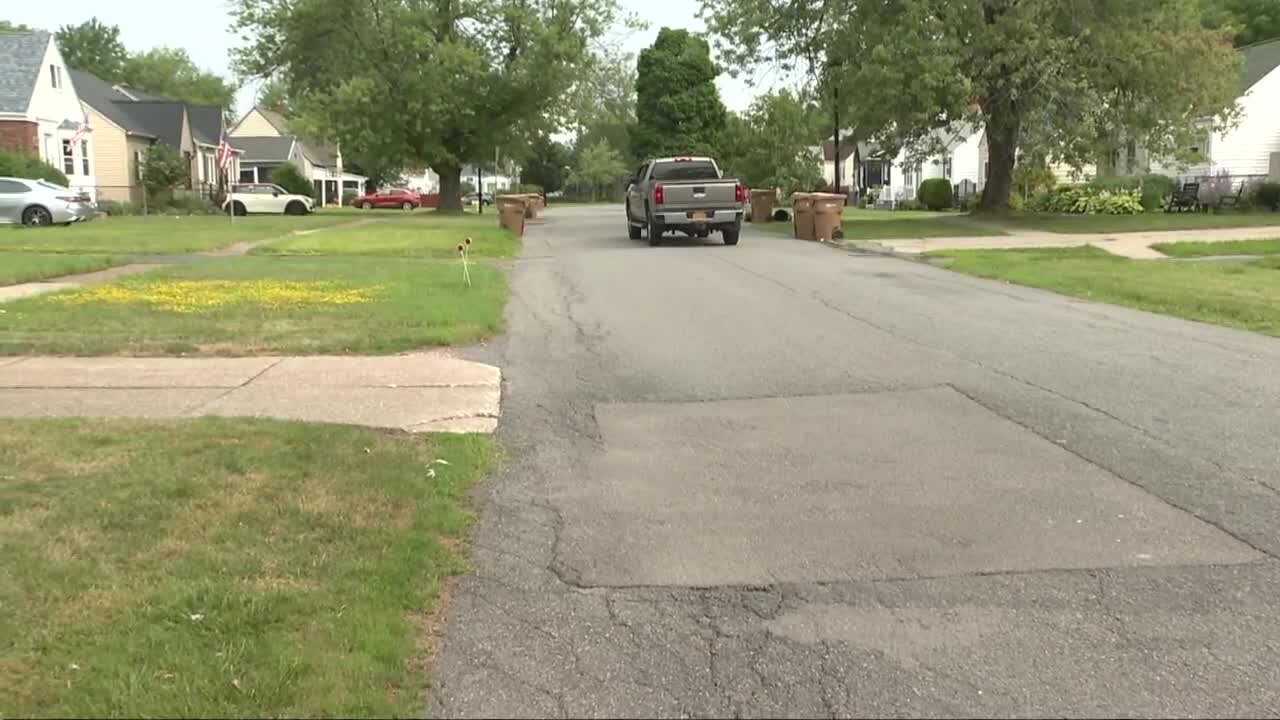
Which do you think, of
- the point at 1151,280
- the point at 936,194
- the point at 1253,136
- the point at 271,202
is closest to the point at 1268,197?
the point at 1253,136

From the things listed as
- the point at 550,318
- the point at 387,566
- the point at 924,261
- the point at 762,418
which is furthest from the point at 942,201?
the point at 387,566

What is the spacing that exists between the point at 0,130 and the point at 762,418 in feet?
146

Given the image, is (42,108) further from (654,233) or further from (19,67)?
(654,233)

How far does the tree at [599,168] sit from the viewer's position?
92.4m

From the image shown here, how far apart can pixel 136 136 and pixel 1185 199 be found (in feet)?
147

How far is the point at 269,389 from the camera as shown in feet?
28.1

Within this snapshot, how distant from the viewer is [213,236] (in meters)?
29.2

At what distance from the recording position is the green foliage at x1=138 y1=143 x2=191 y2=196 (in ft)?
168

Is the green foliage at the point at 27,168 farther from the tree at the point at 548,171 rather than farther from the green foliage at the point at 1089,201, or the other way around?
the tree at the point at 548,171

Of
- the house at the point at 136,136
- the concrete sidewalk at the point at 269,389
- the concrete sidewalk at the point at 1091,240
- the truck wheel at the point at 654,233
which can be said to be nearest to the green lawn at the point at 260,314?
the concrete sidewalk at the point at 269,389

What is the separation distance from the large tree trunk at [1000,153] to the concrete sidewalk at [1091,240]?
3577 mm

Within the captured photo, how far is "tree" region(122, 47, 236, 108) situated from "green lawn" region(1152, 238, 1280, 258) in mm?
102857

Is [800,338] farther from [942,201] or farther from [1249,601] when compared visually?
[942,201]

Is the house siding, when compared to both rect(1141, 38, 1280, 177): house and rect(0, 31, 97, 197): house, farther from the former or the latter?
rect(1141, 38, 1280, 177): house
